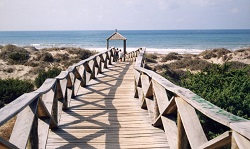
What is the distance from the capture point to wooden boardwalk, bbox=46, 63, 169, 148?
4.20m

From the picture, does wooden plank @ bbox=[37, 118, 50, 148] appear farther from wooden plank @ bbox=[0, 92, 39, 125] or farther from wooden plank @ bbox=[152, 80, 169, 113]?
wooden plank @ bbox=[152, 80, 169, 113]

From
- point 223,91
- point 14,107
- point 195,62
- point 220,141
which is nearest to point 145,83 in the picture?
point 223,91

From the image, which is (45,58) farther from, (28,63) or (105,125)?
(105,125)

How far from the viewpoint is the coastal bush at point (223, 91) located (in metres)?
6.80

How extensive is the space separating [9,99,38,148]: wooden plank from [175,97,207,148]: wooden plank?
1568mm

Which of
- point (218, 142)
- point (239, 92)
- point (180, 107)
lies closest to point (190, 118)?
point (180, 107)

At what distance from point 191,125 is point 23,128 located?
167cm

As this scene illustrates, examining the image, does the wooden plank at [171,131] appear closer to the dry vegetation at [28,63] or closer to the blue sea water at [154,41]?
the dry vegetation at [28,63]

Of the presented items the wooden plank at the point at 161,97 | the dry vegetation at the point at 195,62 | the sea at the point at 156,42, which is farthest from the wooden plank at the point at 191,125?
the sea at the point at 156,42

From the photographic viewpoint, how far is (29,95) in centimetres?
320

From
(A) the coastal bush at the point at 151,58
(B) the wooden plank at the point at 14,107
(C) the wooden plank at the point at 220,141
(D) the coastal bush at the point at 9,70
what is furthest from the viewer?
(A) the coastal bush at the point at 151,58

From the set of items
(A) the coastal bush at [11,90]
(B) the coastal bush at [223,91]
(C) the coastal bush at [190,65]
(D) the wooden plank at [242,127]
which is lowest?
(C) the coastal bush at [190,65]

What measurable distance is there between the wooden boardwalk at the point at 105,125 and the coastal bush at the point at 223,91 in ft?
6.63

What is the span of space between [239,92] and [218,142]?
6.24m
